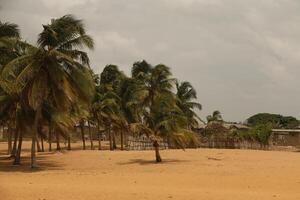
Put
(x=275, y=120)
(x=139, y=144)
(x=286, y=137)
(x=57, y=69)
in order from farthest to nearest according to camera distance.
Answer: (x=275, y=120) → (x=286, y=137) → (x=139, y=144) → (x=57, y=69)

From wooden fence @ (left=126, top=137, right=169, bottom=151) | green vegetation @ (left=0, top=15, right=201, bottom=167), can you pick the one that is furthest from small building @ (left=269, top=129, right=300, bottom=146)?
green vegetation @ (left=0, top=15, right=201, bottom=167)

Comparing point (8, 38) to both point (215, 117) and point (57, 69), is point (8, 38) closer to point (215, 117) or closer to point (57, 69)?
point (57, 69)

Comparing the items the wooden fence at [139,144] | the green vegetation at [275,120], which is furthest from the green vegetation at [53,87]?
the green vegetation at [275,120]

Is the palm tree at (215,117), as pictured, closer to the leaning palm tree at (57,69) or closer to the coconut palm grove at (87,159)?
the coconut palm grove at (87,159)

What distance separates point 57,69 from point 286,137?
55.9m

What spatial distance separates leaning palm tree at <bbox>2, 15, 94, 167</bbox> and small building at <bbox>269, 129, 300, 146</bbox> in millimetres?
50010

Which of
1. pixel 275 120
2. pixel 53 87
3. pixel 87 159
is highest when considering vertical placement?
pixel 275 120

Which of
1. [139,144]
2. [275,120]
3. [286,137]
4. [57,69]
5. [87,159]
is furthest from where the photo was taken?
[275,120]

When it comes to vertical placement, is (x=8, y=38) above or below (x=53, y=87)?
above

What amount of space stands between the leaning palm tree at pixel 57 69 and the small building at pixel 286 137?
50010mm

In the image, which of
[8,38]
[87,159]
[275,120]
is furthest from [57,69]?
[275,120]

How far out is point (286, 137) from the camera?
75.9m

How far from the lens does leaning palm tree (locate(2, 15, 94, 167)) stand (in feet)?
89.9

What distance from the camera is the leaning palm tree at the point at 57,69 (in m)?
27.4
